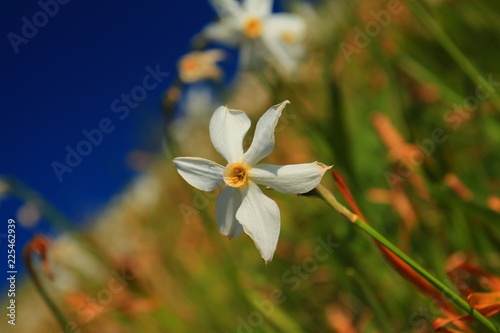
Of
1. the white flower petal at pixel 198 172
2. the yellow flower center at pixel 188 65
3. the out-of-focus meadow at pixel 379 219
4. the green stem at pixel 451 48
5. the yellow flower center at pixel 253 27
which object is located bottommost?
the out-of-focus meadow at pixel 379 219

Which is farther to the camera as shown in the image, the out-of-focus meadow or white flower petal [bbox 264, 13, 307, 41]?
white flower petal [bbox 264, 13, 307, 41]

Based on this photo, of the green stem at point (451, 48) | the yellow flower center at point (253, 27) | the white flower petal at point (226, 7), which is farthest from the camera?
the yellow flower center at point (253, 27)

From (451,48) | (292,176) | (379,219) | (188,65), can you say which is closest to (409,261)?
(292,176)

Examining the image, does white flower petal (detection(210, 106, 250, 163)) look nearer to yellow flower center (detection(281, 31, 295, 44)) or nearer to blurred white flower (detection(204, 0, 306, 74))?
blurred white flower (detection(204, 0, 306, 74))

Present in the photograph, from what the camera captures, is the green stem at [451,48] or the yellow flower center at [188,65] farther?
the yellow flower center at [188,65]

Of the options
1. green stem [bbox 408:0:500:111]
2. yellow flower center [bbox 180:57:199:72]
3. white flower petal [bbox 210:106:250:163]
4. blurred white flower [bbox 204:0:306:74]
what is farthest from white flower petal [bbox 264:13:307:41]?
white flower petal [bbox 210:106:250:163]

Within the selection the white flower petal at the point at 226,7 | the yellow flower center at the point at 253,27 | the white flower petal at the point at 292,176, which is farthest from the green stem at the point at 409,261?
the yellow flower center at the point at 253,27

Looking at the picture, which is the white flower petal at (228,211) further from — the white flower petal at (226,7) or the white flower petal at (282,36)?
the white flower petal at (282,36)

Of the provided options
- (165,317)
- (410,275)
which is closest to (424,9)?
(410,275)
